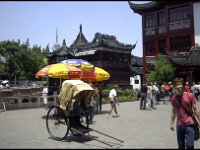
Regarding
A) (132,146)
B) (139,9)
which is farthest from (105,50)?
(132,146)

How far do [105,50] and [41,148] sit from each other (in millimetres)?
32062

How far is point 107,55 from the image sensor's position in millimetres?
40719

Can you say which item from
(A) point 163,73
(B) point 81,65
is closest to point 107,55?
(A) point 163,73

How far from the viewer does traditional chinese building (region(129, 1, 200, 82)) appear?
114 ft

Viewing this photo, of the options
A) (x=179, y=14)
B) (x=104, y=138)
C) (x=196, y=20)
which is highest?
(x=179, y=14)

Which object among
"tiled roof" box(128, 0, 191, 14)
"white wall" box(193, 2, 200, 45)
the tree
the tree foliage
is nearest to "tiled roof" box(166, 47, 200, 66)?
the tree

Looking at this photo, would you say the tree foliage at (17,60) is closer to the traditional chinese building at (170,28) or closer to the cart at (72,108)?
the traditional chinese building at (170,28)

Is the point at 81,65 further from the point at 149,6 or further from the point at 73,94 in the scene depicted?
the point at 149,6

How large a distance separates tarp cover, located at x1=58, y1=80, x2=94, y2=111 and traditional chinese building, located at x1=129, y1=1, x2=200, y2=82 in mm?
22832

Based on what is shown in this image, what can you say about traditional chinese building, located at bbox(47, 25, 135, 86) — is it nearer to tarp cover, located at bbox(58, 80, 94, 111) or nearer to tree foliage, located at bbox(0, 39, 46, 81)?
tree foliage, located at bbox(0, 39, 46, 81)

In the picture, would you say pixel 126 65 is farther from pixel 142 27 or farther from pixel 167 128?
pixel 167 128

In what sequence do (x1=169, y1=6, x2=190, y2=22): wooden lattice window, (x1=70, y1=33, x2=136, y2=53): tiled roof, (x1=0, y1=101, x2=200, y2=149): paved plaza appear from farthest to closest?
(x1=70, y1=33, x2=136, y2=53): tiled roof < (x1=169, y1=6, x2=190, y2=22): wooden lattice window < (x1=0, y1=101, x2=200, y2=149): paved plaza

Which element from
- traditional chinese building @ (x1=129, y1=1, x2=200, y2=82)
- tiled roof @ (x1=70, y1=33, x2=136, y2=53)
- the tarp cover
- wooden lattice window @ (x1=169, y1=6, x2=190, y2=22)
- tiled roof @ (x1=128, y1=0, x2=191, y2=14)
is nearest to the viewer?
the tarp cover

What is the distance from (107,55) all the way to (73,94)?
31.7m
